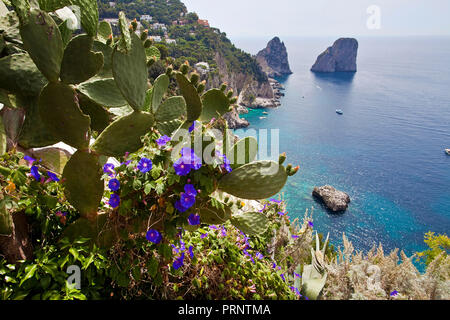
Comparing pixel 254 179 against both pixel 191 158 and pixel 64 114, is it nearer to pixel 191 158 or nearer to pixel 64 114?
pixel 191 158

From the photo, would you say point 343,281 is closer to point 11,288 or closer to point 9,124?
point 11,288

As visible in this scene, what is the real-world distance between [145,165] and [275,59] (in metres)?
80.5

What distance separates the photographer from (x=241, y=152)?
1.17 meters

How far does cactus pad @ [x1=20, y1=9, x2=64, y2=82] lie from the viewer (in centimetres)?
101

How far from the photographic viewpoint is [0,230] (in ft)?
3.17

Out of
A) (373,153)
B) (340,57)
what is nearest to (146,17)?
(373,153)

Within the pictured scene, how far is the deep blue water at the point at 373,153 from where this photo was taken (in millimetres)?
18534

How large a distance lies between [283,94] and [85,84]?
181 ft

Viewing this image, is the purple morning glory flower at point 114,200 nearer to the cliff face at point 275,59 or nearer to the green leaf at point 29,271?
the green leaf at point 29,271

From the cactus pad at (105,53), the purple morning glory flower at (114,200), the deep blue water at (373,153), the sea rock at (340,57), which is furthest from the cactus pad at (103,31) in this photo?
the sea rock at (340,57)

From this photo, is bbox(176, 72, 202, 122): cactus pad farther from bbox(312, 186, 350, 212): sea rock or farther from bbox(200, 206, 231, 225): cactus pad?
bbox(312, 186, 350, 212): sea rock
